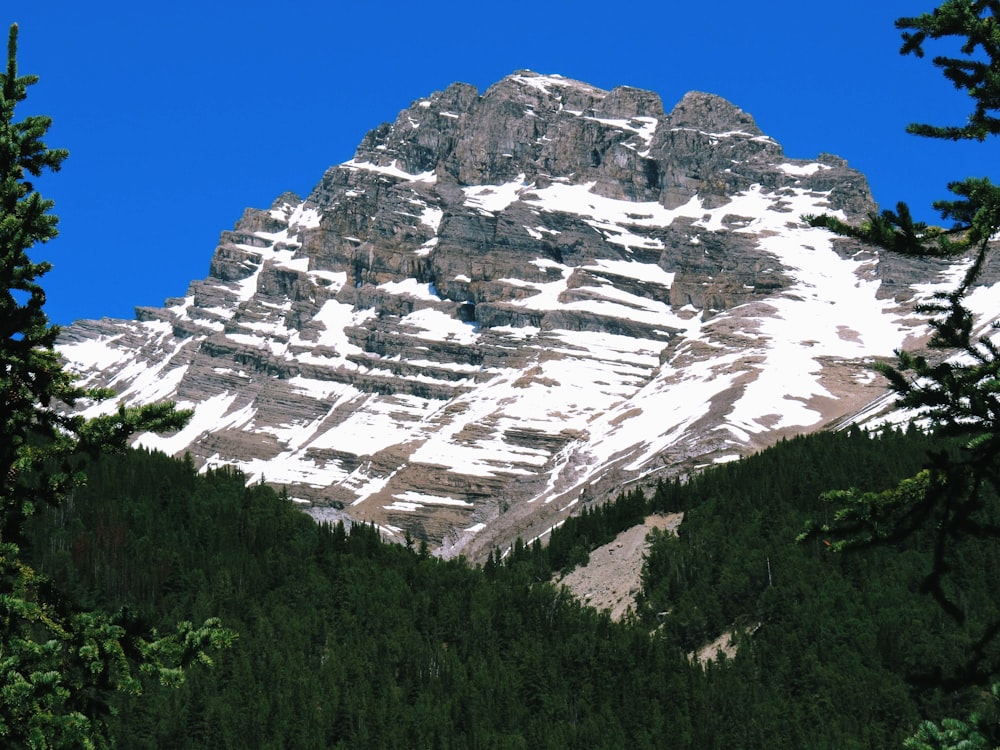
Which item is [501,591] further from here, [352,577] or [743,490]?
[743,490]

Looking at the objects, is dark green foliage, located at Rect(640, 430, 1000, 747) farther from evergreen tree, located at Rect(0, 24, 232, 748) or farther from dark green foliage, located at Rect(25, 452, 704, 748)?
evergreen tree, located at Rect(0, 24, 232, 748)

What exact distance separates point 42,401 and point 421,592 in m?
156

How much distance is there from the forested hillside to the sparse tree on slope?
358 ft

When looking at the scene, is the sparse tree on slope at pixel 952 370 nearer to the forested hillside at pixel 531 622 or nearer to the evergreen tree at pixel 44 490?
the evergreen tree at pixel 44 490

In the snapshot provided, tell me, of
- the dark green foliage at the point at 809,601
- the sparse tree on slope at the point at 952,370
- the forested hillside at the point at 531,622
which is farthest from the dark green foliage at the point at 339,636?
the sparse tree on slope at the point at 952,370

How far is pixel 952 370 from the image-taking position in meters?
16.0

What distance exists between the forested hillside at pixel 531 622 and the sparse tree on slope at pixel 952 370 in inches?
4302

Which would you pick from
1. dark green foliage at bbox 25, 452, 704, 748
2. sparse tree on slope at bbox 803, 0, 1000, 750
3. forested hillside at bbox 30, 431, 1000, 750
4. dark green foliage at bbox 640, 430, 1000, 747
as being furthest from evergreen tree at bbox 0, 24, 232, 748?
dark green foliage at bbox 25, 452, 704, 748

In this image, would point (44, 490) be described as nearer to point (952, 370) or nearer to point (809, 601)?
point (952, 370)

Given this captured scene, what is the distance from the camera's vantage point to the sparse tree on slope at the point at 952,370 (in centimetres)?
1541

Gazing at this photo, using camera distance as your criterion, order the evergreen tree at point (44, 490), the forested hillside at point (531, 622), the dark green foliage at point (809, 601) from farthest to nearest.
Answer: the forested hillside at point (531, 622) → the dark green foliage at point (809, 601) → the evergreen tree at point (44, 490)

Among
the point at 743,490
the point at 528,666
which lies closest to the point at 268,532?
the point at 528,666

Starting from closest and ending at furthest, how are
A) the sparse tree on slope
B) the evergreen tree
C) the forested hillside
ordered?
the sparse tree on slope, the evergreen tree, the forested hillside

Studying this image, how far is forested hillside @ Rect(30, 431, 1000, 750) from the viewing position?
429ft
